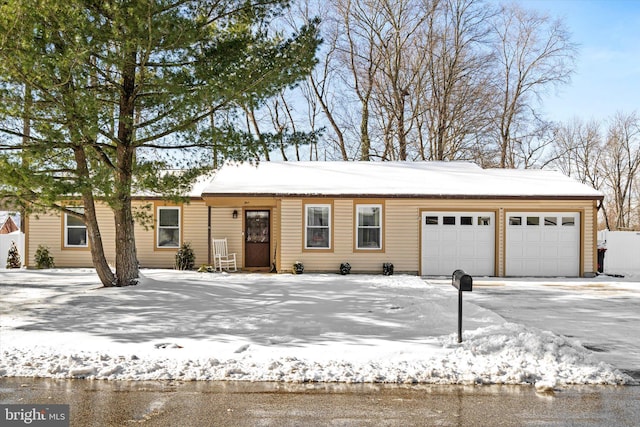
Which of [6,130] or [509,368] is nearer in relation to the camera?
[509,368]

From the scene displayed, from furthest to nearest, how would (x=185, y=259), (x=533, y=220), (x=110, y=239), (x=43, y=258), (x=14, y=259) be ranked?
1. (x=14, y=259)
2. (x=110, y=239)
3. (x=43, y=258)
4. (x=185, y=259)
5. (x=533, y=220)

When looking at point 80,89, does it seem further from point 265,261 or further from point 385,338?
point 265,261

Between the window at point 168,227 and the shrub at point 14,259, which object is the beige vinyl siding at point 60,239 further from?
the window at point 168,227

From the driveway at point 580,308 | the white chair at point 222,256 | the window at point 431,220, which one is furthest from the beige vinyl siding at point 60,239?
the driveway at point 580,308

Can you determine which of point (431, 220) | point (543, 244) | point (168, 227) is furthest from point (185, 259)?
point (543, 244)

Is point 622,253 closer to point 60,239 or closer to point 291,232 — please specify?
point 291,232

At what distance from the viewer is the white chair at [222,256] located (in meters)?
17.0

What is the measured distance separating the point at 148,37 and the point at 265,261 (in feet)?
33.3

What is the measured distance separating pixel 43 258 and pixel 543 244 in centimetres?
1698

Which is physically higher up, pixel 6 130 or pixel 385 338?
pixel 6 130

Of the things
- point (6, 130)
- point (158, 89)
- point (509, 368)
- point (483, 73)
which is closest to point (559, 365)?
point (509, 368)

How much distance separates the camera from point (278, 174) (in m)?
18.0

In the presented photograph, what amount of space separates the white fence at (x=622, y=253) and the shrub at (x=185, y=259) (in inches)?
584

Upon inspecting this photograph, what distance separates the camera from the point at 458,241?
53.1 ft
